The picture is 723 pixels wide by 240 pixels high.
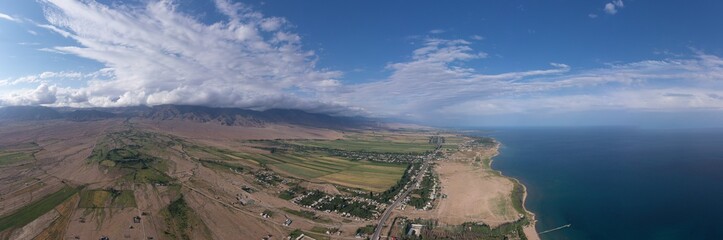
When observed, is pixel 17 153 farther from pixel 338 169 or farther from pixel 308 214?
pixel 308 214

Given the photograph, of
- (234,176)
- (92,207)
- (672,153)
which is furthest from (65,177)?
(672,153)

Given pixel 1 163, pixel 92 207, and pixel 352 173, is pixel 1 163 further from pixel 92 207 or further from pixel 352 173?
pixel 352 173

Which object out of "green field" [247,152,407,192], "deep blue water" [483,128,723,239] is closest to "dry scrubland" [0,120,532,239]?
"green field" [247,152,407,192]

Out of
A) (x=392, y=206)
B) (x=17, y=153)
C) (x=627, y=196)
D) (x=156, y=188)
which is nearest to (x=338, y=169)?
(x=392, y=206)

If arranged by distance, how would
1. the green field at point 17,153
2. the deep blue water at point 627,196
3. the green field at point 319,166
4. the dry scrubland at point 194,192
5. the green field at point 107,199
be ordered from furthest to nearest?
the green field at point 17,153 < the green field at point 319,166 < the green field at point 107,199 < the dry scrubland at point 194,192 < the deep blue water at point 627,196

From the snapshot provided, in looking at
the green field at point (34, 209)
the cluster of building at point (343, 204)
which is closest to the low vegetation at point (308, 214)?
the cluster of building at point (343, 204)

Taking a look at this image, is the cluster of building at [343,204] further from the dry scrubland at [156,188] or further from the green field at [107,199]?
the green field at [107,199]

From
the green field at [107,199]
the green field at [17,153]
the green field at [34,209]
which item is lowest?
the green field at [34,209]

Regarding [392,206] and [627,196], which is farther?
[627,196]
